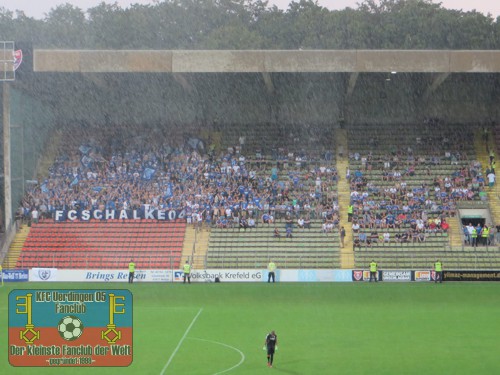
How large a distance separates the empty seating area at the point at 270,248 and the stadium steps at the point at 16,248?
1139cm

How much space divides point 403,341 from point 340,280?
18.0 meters

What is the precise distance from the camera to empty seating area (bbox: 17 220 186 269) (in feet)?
170

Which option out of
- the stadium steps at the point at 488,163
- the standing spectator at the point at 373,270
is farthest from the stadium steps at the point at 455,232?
the standing spectator at the point at 373,270

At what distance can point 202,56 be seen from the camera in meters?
54.7

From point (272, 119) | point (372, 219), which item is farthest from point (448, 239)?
point (272, 119)

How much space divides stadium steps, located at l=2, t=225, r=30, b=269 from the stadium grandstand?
0.11m

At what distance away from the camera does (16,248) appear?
53.7m

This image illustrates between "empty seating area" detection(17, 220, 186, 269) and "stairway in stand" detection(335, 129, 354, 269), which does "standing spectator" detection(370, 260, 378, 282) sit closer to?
"stairway in stand" detection(335, 129, 354, 269)

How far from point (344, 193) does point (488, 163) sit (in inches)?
386

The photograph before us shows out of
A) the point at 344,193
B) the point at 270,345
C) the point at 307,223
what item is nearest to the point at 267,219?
the point at 307,223

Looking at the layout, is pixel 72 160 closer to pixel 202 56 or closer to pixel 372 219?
pixel 202 56

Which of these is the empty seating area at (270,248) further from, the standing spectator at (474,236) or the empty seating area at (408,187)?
the standing spectator at (474,236)

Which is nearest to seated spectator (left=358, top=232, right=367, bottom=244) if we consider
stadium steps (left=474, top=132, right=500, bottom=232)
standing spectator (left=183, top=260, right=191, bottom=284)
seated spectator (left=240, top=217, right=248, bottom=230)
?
seated spectator (left=240, top=217, right=248, bottom=230)

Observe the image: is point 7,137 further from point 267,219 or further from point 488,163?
point 488,163
